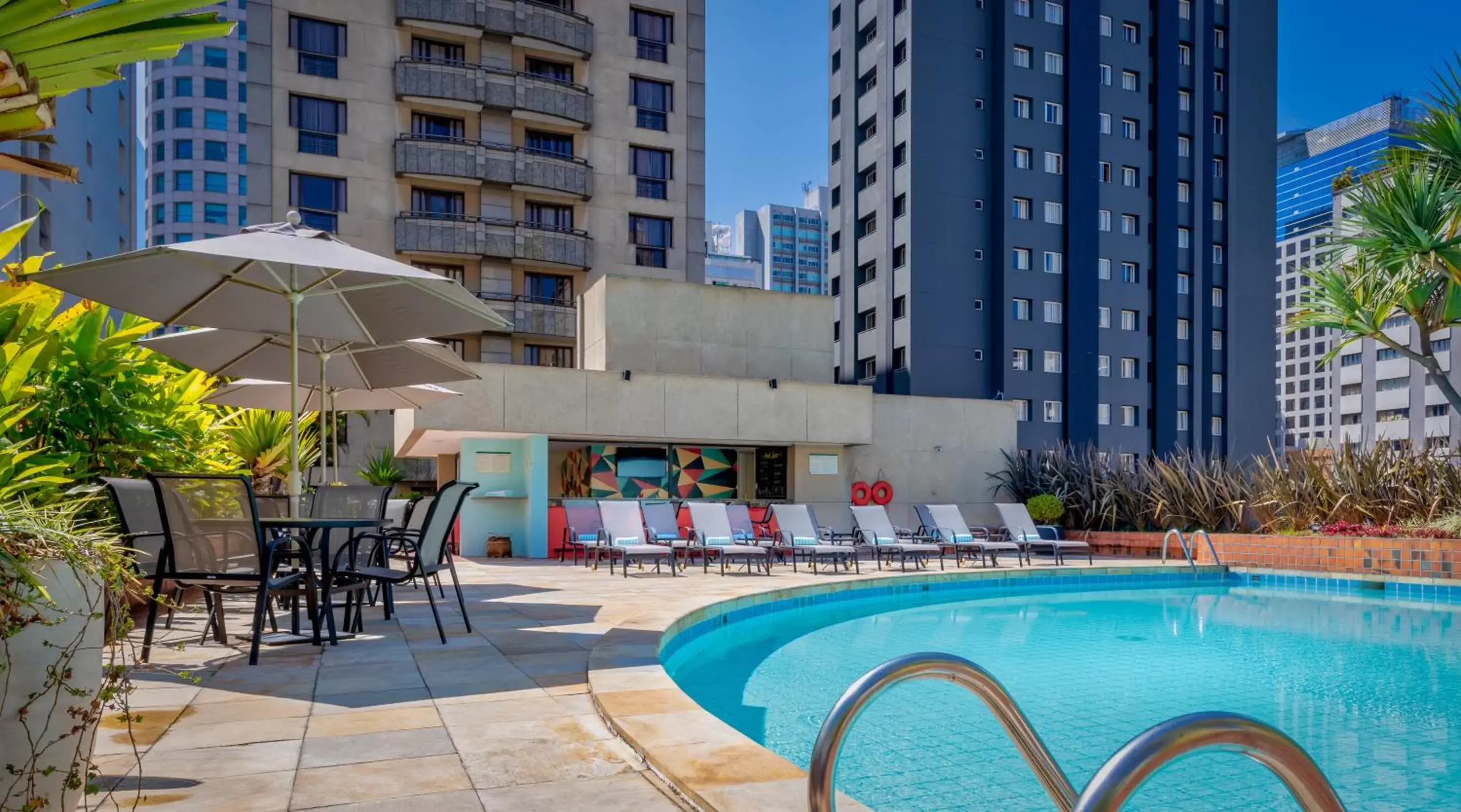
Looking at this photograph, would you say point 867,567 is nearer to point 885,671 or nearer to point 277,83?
point 885,671

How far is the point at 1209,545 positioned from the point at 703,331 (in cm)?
878

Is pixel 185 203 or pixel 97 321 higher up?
pixel 185 203

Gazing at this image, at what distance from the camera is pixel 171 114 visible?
6956 centimetres

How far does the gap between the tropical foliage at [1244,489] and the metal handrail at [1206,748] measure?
1341 cm

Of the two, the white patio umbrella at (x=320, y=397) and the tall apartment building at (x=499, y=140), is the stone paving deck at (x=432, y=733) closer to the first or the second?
the white patio umbrella at (x=320, y=397)

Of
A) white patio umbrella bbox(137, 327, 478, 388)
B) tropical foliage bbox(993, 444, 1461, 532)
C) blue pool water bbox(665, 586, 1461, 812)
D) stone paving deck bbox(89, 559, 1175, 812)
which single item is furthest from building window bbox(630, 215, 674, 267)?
stone paving deck bbox(89, 559, 1175, 812)

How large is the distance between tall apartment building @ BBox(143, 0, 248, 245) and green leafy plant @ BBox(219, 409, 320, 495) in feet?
208

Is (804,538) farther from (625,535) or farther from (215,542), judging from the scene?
(215,542)

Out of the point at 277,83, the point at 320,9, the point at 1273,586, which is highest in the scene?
the point at 320,9

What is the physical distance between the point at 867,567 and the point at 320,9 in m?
23.8

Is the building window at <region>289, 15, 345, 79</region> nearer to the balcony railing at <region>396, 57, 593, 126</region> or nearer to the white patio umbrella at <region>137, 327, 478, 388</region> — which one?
the balcony railing at <region>396, 57, 593, 126</region>

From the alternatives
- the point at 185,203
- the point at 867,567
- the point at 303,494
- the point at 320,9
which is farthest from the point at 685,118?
the point at 185,203

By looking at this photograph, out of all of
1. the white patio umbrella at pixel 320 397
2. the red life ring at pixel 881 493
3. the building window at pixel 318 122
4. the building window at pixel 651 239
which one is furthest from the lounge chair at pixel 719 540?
the building window at pixel 318 122

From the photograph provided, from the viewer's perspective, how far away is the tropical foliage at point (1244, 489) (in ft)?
43.0
